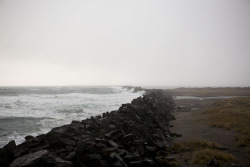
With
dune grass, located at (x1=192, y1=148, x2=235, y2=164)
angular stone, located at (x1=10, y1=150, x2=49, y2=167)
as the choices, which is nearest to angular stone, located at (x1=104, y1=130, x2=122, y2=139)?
angular stone, located at (x1=10, y1=150, x2=49, y2=167)

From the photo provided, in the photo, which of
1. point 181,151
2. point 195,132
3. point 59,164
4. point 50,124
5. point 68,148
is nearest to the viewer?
point 59,164

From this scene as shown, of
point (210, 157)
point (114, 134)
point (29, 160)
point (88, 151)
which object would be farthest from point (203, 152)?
point (29, 160)

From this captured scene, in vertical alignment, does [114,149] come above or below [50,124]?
above

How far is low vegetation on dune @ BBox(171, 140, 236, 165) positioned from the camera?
21.9 ft

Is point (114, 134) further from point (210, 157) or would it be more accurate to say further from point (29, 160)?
point (210, 157)

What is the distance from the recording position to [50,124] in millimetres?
A: 14555

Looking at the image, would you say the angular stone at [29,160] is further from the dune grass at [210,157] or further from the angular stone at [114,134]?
the dune grass at [210,157]

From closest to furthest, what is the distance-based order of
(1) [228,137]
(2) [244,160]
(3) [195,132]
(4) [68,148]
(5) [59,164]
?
1. (5) [59,164]
2. (4) [68,148]
3. (2) [244,160]
4. (1) [228,137]
5. (3) [195,132]

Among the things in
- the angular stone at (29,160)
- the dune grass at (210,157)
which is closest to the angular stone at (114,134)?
the angular stone at (29,160)

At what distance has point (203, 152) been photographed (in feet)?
24.0

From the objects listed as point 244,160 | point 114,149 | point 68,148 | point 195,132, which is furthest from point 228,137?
point 68,148

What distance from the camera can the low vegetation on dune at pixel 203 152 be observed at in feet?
21.9

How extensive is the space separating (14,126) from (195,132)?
46.7 ft

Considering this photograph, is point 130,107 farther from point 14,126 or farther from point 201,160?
point 14,126
